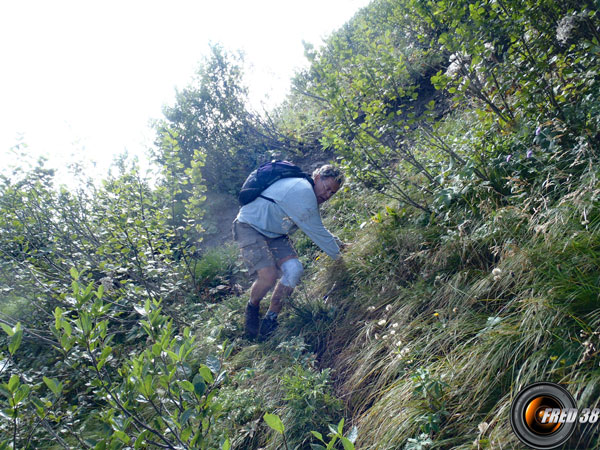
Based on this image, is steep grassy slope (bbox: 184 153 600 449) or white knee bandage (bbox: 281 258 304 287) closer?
steep grassy slope (bbox: 184 153 600 449)

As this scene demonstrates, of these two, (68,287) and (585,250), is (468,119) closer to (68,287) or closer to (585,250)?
(585,250)

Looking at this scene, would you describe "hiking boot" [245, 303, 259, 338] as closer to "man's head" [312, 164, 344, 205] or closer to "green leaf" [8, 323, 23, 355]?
"man's head" [312, 164, 344, 205]

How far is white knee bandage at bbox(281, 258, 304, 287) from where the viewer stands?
362 cm

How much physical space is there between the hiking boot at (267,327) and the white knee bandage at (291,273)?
45 centimetres

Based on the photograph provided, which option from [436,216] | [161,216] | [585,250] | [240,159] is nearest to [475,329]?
[585,250]

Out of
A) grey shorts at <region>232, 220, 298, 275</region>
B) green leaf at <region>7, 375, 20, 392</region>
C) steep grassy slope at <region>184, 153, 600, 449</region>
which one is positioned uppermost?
green leaf at <region>7, 375, 20, 392</region>

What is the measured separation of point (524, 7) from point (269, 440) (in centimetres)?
372

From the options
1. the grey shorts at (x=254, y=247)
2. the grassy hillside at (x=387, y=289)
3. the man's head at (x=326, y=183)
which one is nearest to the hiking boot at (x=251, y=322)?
the grassy hillside at (x=387, y=289)

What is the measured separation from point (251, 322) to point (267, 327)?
7.3 inches

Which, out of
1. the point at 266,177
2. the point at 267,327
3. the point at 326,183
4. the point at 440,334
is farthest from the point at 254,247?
the point at 440,334

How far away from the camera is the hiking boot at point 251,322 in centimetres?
373

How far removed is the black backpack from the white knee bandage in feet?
2.31

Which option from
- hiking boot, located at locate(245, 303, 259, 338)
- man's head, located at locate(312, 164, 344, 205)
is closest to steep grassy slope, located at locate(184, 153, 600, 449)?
hiking boot, located at locate(245, 303, 259, 338)

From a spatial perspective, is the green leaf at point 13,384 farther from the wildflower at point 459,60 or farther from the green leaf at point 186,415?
the wildflower at point 459,60
